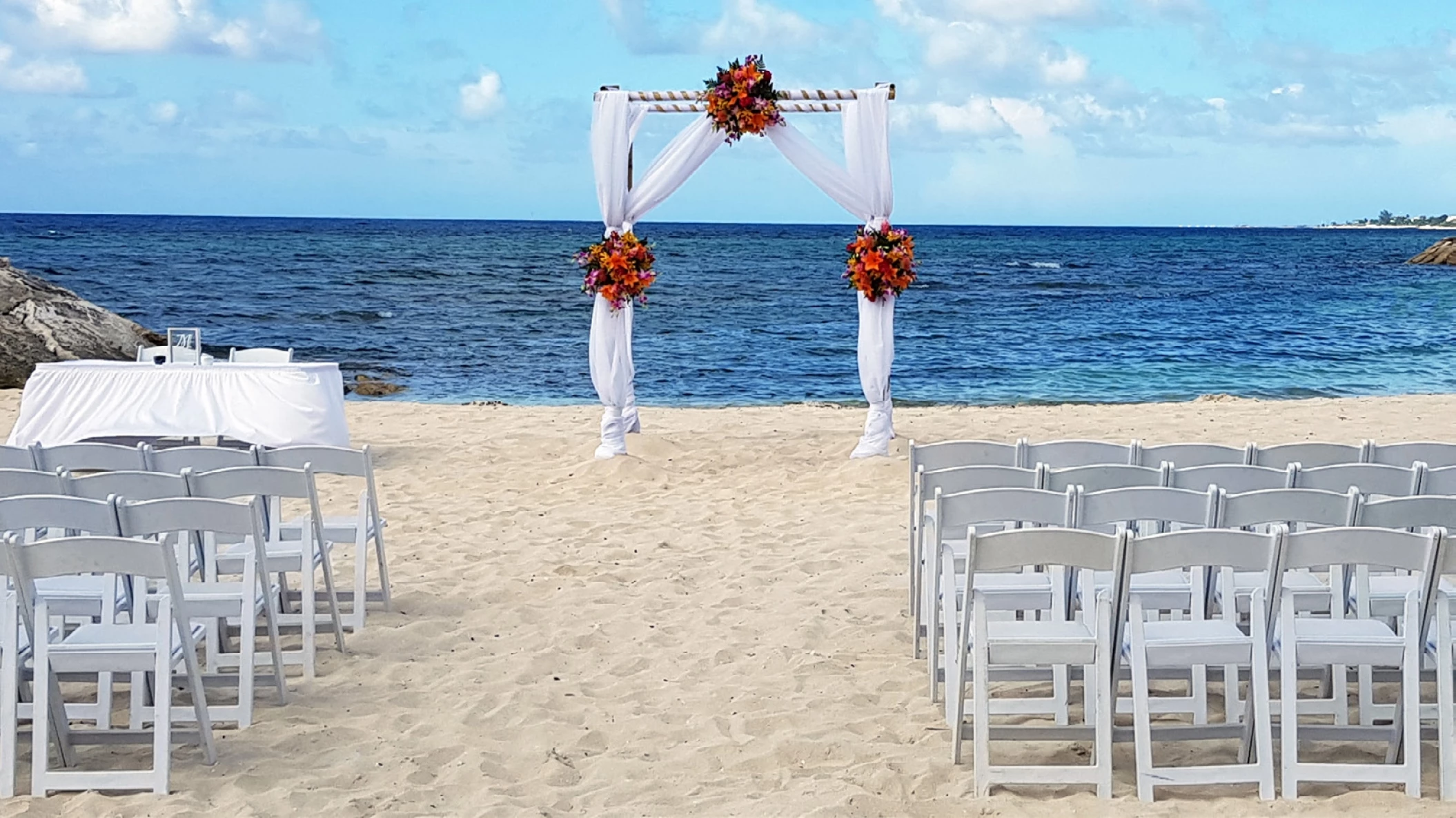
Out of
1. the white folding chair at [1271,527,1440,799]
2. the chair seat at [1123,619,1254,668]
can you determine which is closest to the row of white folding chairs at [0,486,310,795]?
the chair seat at [1123,619,1254,668]

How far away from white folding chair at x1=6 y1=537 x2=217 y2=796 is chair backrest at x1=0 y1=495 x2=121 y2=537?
15.8 inches

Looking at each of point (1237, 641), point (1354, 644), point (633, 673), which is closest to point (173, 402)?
point (633, 673)

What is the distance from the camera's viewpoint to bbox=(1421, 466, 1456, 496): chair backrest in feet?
16.2

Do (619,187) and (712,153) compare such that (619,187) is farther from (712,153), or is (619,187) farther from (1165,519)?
(1165,519)

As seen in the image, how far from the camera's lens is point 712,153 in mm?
9297

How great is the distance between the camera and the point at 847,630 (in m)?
5.48

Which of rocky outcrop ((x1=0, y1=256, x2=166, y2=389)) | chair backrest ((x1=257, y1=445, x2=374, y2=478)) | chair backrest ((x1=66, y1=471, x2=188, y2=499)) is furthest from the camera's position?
rocky outcrop ((x1=0, y1=256, x2=166, y2=389))

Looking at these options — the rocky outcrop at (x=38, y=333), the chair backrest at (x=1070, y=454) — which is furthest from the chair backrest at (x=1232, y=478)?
the rocky outcrop at (x=38, y=333)

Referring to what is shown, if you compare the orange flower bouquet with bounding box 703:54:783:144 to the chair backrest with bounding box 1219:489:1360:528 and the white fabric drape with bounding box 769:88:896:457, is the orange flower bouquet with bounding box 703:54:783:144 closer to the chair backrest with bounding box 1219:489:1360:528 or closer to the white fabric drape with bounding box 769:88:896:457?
the white fabric drape with bounding box 769:88:896:457

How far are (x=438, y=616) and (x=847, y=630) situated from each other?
1682 millimetres

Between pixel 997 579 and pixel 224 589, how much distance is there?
2.55 meters

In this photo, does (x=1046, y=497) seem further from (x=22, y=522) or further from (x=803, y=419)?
(x=803, y=419)

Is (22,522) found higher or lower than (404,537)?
higher

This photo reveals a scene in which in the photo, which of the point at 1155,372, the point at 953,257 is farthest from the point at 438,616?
the point at 953,257
